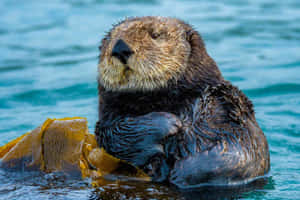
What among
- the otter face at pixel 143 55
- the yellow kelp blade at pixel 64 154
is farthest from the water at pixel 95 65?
the otter face at pixel 143 55

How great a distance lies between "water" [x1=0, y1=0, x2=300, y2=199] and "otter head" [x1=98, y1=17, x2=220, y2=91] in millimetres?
788

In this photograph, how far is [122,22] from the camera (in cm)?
414

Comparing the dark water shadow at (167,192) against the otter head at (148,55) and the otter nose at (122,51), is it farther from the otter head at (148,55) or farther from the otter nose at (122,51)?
the otter nose at (122,51)

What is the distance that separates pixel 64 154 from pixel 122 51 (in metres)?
0.98

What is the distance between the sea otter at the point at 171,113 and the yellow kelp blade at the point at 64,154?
149 mm

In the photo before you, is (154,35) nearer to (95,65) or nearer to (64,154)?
(64,154)

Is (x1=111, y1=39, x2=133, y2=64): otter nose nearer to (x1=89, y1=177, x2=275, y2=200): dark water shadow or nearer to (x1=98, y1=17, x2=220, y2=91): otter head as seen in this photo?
(x1=98, y1=17, x2=220, y2=91): otter head

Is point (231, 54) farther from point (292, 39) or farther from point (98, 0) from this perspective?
point (98, 0)

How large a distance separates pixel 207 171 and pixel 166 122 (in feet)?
1.52

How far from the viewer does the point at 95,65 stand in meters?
9.15

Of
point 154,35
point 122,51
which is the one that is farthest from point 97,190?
point 154,35

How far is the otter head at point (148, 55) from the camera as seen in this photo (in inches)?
144

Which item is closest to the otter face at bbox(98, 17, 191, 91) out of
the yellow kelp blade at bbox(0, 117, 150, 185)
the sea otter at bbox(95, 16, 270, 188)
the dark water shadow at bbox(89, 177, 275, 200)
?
the sea otter at bbox(95, 16, 270, 188)

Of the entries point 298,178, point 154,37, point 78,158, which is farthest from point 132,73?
point 298,178
